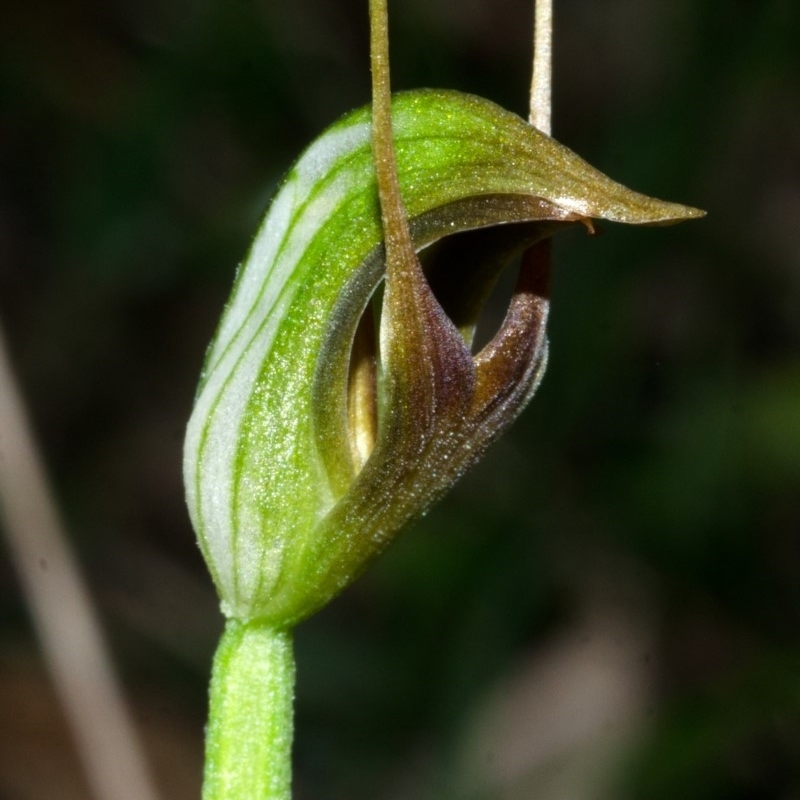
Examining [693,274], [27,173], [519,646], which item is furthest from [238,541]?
[27,173]

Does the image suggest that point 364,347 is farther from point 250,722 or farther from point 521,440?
point 521,440

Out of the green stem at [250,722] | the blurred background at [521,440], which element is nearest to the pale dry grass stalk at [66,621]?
the blurred background at [521,440]

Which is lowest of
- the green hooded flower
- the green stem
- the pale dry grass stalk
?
the green stem

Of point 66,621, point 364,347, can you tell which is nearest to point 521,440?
point 66,621

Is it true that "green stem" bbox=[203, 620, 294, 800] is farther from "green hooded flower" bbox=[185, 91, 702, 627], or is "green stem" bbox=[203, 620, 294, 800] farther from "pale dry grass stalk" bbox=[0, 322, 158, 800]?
"pale dry grass stalk" bbox=[0, 322, 158, 800]

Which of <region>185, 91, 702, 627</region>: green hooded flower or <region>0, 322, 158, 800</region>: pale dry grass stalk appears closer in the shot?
<region>185, 91, 702, 627</region>: green hooded flower

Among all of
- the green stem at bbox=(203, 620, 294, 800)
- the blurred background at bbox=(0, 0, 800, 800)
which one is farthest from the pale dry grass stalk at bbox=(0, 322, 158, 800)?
the green stem at bbox=(203, 620, 294, 800)
